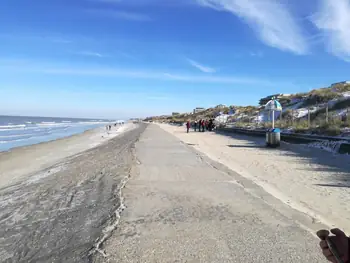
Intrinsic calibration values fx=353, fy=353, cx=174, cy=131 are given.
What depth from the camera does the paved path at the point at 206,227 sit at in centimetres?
406

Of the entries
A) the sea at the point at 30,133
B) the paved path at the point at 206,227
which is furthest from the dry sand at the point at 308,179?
the sea at the point at 30,133

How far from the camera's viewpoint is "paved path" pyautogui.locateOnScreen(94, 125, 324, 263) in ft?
13.3

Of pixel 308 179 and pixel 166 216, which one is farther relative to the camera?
pixel 308 179

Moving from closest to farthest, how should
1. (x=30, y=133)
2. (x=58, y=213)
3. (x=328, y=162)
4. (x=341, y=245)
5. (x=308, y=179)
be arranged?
(x=341, y=245)
(x=58, y=213)
(x=308, y=179)
(x=328, y=162)
(x=30, y=133)

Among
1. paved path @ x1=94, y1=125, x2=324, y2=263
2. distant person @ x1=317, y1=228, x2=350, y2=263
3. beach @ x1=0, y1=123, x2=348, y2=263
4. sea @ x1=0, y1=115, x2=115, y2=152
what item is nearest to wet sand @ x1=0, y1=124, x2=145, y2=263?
beach @ x1=0, y1=123, x2=348, y2=263

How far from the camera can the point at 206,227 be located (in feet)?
16.6

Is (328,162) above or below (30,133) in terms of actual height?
above

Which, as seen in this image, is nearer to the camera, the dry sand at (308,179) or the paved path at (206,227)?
the paved path at (206,227)

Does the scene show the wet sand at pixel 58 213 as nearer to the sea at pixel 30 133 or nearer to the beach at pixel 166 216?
the beach at pixel 166 216

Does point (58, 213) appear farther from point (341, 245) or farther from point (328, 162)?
point (328, 162)

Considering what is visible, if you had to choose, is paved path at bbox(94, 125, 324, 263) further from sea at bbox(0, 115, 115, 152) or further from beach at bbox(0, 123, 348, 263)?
sea at bbox(0, 115, 115, 152)

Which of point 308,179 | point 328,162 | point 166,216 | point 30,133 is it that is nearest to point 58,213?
point 166,216

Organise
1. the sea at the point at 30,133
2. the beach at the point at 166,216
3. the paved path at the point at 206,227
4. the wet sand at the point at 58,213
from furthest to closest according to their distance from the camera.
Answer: the sea at the point at 30,133
the wet sand at the point at 58,213
the beach at the point at 166,216
the paved path at the point at 206,227

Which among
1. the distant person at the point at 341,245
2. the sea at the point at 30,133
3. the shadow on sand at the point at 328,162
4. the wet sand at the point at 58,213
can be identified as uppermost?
the distant person at the point at 341,245
